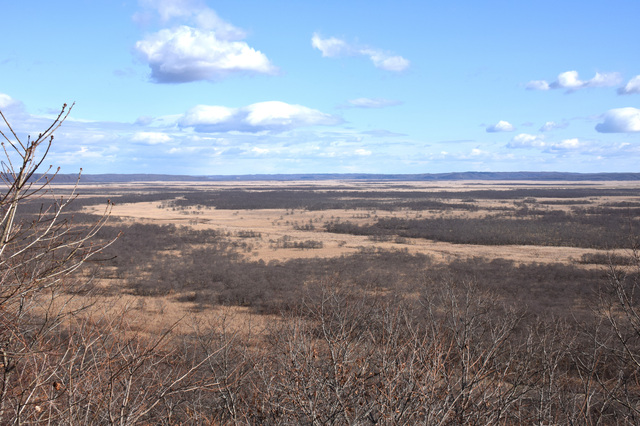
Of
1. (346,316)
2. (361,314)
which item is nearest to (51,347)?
(346,316)

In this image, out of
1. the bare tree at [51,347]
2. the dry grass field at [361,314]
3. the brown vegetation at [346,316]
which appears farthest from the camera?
the dry grass field at [361,314]

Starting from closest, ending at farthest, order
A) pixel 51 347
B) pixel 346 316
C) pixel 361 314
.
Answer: pixel 51 347
pixel 346 316
pixel 361 314

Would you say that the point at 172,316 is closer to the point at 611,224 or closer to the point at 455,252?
the point at 455,252

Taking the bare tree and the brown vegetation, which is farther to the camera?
the brown vegetation

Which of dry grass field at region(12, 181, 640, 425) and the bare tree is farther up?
the bare tree

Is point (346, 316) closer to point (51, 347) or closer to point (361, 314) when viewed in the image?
point (361, 314)

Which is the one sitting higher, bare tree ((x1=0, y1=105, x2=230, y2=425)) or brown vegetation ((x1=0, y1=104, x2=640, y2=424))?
bare tree ((x1=0, y1=105, x2=230, y2=425))

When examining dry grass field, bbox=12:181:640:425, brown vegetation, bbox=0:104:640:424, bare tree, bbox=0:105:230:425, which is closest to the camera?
bare tree, bbox=0:105:230:425

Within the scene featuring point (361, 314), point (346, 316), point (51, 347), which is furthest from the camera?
point (361, 314)

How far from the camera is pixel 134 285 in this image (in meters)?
24.7

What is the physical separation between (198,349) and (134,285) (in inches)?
455

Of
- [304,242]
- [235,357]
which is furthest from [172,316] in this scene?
[304,242]

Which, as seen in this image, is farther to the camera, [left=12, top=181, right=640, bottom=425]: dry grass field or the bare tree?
A: [left=12, top=181, right=640, bottom=425]: dry grass field

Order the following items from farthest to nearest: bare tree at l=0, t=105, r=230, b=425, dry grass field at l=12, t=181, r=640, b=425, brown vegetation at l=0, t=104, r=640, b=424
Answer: dry grass field at l=12, t=181, r=640, b=425
brown vegetation at l=0, t=104, r=640, b=424
bare tree at l=0, t=105, r=230, b=425
